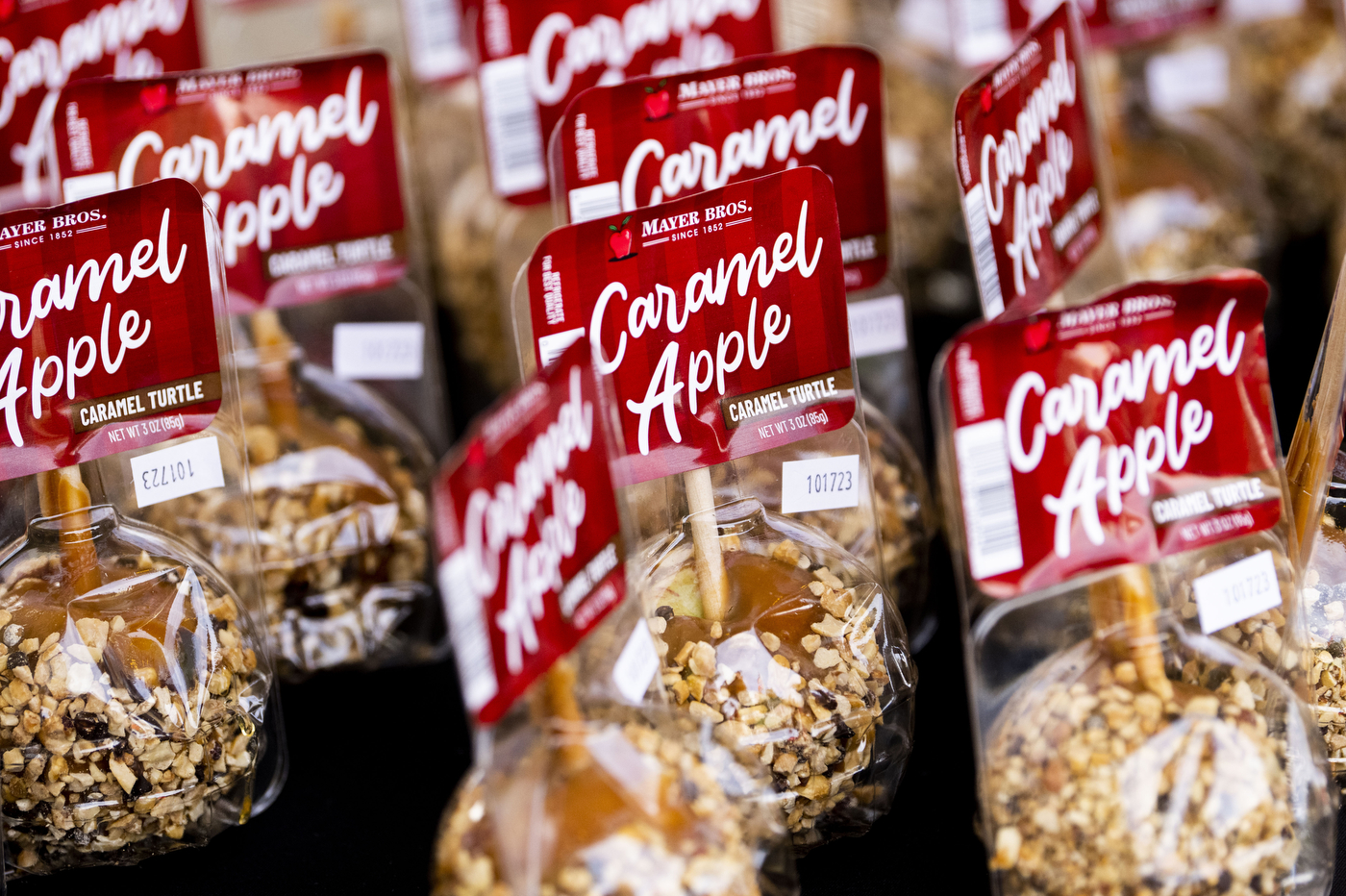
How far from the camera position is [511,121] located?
1469 millimetres

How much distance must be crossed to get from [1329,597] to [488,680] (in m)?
0.69

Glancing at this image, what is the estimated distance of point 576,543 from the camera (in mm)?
846

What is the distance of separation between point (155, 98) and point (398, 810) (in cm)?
70

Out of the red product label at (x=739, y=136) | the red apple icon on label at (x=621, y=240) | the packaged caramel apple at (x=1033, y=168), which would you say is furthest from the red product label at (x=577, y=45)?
the red apple icon on label at (x=621, y=240)

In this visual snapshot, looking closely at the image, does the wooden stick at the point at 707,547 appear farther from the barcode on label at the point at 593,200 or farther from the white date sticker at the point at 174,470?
the white date sticker at the point at 174,470

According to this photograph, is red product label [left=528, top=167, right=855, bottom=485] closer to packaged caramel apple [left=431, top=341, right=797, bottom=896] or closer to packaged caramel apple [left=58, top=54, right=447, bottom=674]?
packaged caramel apple [left=431, top=341, right=797, bottom=896]

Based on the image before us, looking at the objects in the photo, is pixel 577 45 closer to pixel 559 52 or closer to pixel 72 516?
pixel 559 52

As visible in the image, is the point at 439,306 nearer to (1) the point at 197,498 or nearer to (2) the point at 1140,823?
(1) the point at 197,498

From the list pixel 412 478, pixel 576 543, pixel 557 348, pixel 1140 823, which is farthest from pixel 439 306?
pixel 1140 823

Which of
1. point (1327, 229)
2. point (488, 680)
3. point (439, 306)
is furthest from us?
point (439, 306)

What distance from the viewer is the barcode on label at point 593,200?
1.15 m

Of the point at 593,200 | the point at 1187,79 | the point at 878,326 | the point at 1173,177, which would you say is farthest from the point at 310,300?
the point at 1187,79

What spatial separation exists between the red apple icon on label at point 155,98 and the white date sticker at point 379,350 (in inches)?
11.5

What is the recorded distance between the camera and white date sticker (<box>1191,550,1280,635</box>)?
981 mm
